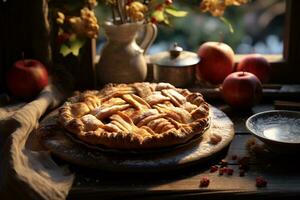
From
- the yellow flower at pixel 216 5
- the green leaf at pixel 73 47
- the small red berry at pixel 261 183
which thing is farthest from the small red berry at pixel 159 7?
the small red berry at pixel 261 183

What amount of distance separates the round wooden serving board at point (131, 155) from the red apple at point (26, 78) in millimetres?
219

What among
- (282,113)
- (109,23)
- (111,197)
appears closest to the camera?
(111,197)

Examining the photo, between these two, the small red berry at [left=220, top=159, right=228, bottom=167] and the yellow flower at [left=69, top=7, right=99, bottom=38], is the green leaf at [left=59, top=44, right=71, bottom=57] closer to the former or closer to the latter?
the yellow flower at [left=69, top=7, right=99, bottom=38]

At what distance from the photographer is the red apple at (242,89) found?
55.0 inches

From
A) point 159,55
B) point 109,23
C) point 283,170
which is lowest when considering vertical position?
point 283,170

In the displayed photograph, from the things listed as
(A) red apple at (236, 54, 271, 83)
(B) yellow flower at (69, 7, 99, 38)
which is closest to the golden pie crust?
(B) yellow flower at (69, 7, 99, 38)

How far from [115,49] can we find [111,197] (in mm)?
539

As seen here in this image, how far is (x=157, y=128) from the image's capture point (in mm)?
1190

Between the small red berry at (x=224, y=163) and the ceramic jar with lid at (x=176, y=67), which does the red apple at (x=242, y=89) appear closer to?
the ceramic jar with lid at (x=176, y=67)

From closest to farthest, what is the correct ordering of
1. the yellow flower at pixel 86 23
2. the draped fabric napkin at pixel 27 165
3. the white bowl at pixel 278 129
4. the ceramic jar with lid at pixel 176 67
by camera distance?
the draped fabric napkin at pixel 27 165, the white bowl at pixel 278 129, the yellow flower at pixel 86 23, the ceramic jar with lid at pixel 176 67

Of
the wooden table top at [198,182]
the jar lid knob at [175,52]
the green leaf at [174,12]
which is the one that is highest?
the green leaf at [174,12]

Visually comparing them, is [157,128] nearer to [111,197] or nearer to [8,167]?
[111,197]

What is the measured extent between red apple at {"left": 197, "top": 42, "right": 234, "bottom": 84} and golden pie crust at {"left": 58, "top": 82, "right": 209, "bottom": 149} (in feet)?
0.61

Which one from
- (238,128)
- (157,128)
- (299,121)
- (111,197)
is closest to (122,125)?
(157,128)
